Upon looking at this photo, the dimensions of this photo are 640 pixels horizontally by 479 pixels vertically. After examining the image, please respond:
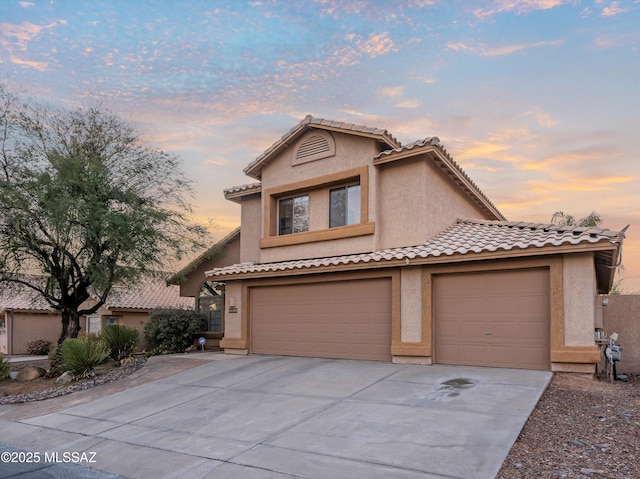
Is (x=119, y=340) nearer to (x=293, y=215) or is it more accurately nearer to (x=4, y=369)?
(x=4, y=369)

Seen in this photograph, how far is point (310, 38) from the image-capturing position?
46.8 feet

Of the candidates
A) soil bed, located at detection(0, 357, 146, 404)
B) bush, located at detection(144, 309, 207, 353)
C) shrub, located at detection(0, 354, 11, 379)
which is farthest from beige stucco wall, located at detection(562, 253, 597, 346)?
shrub, located at detection(0, 354, 11, 379)

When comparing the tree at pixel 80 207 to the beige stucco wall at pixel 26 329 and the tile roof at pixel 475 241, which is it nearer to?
the tile roof at pixel 475 241

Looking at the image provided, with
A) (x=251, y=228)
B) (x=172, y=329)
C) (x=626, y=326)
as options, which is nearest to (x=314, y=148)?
(x=251, y=228)

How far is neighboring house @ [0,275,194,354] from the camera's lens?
102 ft

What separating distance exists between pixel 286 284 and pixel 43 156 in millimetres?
9376

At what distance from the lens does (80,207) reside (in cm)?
1559

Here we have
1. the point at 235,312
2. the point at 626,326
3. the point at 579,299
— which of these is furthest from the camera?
the point at 235,312

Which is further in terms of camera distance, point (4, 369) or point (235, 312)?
point (235, 312)

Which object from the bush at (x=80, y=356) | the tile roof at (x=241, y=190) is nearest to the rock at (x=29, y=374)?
the bush at (x=80, y=356)

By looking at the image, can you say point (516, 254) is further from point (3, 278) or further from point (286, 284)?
point (3, 278)

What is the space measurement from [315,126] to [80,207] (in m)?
7.95

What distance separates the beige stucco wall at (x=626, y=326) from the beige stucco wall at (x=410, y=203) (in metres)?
5.03

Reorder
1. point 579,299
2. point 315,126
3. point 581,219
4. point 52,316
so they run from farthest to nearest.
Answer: point 52,316
point 581,219
point 315,126
point 579,299
